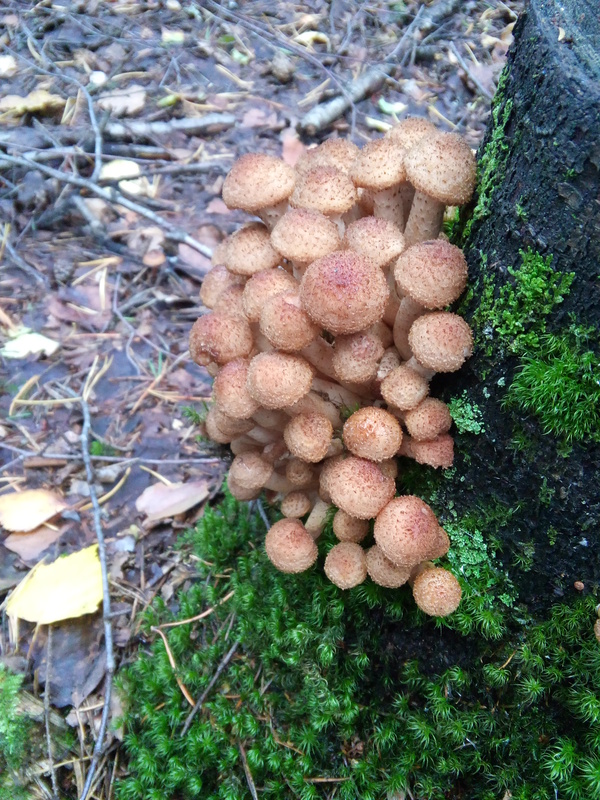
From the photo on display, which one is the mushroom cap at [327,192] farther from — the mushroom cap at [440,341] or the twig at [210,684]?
the twig at [210,684]

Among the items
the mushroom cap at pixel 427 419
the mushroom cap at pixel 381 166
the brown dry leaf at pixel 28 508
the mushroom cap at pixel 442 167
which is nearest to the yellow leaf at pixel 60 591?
the brown dry leaf at pixel 28 508

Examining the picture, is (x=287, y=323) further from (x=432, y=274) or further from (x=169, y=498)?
(x=169, y=498)

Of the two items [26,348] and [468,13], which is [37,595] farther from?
[468,13]

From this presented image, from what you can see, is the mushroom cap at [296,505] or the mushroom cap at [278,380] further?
the mushroom cap at [296,505]

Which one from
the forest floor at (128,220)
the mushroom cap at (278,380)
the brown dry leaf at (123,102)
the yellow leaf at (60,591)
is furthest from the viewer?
the brown dry leaf at (123,102)

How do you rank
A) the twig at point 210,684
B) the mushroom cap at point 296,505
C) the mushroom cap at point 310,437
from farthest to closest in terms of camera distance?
the twig at point 210,684
the mushroom cap at point 296,505
the mushroom cap at point 310,437

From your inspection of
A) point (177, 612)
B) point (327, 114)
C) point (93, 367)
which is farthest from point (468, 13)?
point (177, 612)

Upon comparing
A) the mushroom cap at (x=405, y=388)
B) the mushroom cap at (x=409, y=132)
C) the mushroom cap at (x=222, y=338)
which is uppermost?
the mushroom cap at (x=409, y=132)
